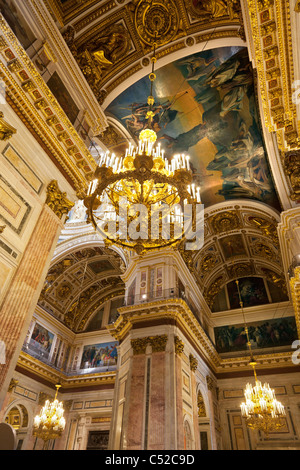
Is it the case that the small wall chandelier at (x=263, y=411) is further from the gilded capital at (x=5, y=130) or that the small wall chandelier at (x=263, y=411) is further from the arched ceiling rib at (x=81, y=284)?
the gilded capital at (x=5, y=130)

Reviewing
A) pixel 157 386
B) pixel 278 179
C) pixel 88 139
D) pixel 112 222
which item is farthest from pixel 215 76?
pixel 157 386

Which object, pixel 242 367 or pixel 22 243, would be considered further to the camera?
pixel 242 367

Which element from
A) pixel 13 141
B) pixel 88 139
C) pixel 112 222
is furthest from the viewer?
pixel 88 139

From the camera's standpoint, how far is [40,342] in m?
15.0

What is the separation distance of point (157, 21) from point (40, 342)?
46.5 feet

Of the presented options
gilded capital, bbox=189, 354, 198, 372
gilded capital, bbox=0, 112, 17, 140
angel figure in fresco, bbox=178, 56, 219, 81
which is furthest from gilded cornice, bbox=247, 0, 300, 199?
gilded capital, bbox=189, 354, 198, 372

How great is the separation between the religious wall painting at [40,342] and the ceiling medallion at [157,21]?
519 inches

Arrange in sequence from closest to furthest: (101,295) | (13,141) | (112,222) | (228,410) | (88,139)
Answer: (13,141) → (112,222) → (88,139) → (228,410) → (101,295)

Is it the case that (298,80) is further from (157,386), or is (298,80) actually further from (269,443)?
(269,443)

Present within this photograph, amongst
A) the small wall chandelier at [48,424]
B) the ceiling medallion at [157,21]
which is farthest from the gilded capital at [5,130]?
the small wall chandelier at [48,424]

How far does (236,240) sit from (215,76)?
25.2 ft

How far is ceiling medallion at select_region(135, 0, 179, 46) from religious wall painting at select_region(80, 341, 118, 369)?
13970mm

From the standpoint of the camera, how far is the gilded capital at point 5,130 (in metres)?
4.96

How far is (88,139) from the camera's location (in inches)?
292
